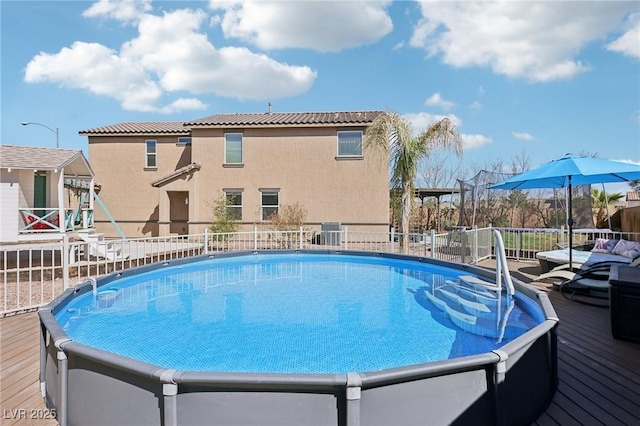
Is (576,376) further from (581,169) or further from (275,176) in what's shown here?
(275,176)

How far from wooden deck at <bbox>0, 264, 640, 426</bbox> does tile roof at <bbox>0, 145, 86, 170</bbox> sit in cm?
782

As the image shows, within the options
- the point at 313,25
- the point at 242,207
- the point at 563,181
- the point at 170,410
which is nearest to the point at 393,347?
the point at 170,410

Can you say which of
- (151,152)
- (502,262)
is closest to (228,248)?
(151,152)

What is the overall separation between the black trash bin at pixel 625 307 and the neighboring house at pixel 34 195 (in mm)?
14166

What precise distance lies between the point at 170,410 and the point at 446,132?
12512 mm

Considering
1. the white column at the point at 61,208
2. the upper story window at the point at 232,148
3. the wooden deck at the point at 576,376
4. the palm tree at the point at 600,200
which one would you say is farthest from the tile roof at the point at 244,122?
the wooden deck at the point at 576,376

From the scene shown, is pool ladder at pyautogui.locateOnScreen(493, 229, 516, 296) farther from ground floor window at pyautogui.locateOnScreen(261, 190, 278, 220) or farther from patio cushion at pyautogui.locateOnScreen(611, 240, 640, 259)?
ground floor window at pyautogui.locateOnScreen(261, 190, 278, 220)

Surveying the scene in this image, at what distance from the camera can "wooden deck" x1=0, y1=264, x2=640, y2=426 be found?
9.48 feet

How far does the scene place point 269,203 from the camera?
1720 cm

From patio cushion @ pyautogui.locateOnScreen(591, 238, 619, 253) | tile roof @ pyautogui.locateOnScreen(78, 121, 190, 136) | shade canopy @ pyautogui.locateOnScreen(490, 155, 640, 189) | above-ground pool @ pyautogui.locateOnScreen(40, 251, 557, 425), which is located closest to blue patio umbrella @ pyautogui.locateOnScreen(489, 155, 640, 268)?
shade canopy @ pyautogui.locateOnScreen(490, 155, 640, 189)

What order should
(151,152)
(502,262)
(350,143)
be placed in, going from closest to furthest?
1. (502,262)
2. (350,143)
3. (151,152)

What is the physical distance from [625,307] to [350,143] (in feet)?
43.9

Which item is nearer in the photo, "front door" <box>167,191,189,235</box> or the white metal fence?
the white metal fence

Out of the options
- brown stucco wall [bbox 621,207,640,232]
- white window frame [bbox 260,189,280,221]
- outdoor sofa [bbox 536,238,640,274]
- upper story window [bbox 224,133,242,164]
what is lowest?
outdoor sofa [bbox 536,238,640,274]
